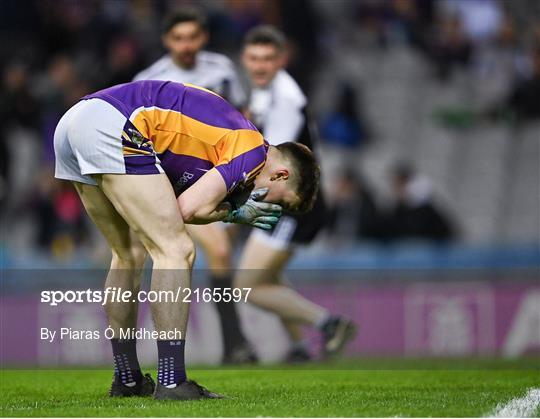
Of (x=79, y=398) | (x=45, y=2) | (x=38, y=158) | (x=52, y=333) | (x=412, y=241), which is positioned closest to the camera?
(x=79, y=398)

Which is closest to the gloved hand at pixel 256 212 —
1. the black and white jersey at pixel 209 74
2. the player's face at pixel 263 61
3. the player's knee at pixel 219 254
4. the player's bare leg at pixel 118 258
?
the player's bare leg at pixel 118 258

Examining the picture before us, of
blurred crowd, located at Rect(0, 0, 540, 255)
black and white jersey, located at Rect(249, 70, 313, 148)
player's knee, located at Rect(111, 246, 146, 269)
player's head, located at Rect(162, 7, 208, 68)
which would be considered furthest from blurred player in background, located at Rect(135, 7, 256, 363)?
blurred crowd, located at Rect(0, 0, 540, 255)

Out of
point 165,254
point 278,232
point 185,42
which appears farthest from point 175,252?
point 185,42

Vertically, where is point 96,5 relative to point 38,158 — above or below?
above

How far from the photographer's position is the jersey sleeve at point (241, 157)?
20.9 ft

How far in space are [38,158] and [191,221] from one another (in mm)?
11800

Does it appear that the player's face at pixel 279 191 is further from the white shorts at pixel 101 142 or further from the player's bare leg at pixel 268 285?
the player's bare leg at pixel 268 285

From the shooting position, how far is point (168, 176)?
677cm

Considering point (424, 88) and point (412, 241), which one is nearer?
point (412, 241)

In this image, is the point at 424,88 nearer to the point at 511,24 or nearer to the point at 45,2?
→ the point at 511,24

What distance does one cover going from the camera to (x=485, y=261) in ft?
46.5

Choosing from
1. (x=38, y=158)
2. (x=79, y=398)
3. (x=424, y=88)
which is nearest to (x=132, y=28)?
(x=38, y=158)

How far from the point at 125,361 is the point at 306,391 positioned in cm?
110

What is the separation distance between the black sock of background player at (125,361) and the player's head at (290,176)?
3.85 ft
